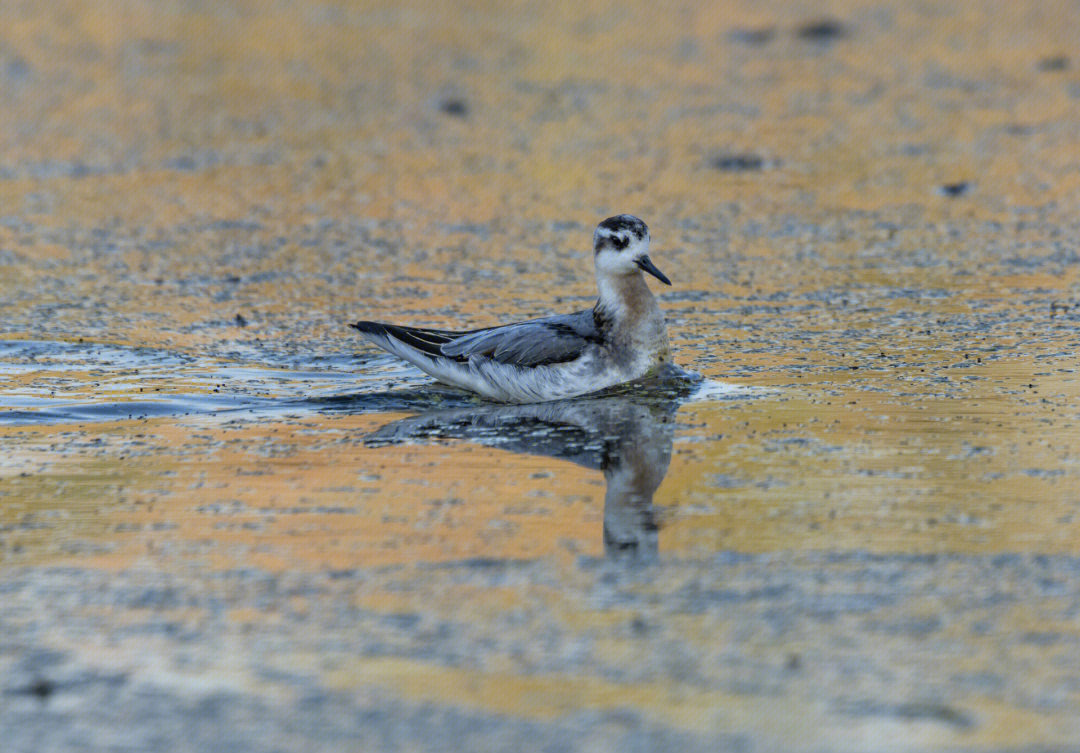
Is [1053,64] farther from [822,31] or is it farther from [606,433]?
[606,433]

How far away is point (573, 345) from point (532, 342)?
0.23 metres

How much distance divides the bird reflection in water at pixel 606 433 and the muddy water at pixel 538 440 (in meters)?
0.03

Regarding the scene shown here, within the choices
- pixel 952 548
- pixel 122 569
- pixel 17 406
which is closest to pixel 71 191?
pixel 17 406

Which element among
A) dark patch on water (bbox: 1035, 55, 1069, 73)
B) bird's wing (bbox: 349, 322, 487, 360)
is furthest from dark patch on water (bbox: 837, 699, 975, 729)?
dark patch on water (bbox: 1035, 55, 1069, 73)

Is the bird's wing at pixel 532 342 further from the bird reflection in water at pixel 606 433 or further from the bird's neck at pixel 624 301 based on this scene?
the bird reflection in water at pixel 606 433

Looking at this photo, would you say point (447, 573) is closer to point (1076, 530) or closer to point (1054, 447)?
point (1076, 530)

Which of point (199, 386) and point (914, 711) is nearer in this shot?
point (914, 711)

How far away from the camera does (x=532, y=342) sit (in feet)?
29.7

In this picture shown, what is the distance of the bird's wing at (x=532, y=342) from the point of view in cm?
898

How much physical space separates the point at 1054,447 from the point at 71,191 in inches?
430

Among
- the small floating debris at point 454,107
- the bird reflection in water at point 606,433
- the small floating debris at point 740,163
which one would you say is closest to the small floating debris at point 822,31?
the small floating debris at point 454,107

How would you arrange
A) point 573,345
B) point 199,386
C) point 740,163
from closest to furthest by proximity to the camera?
point 573,345 → point 199,386 → point 740,163

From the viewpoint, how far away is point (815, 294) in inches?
444

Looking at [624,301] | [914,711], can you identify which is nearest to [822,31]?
[624,301]
